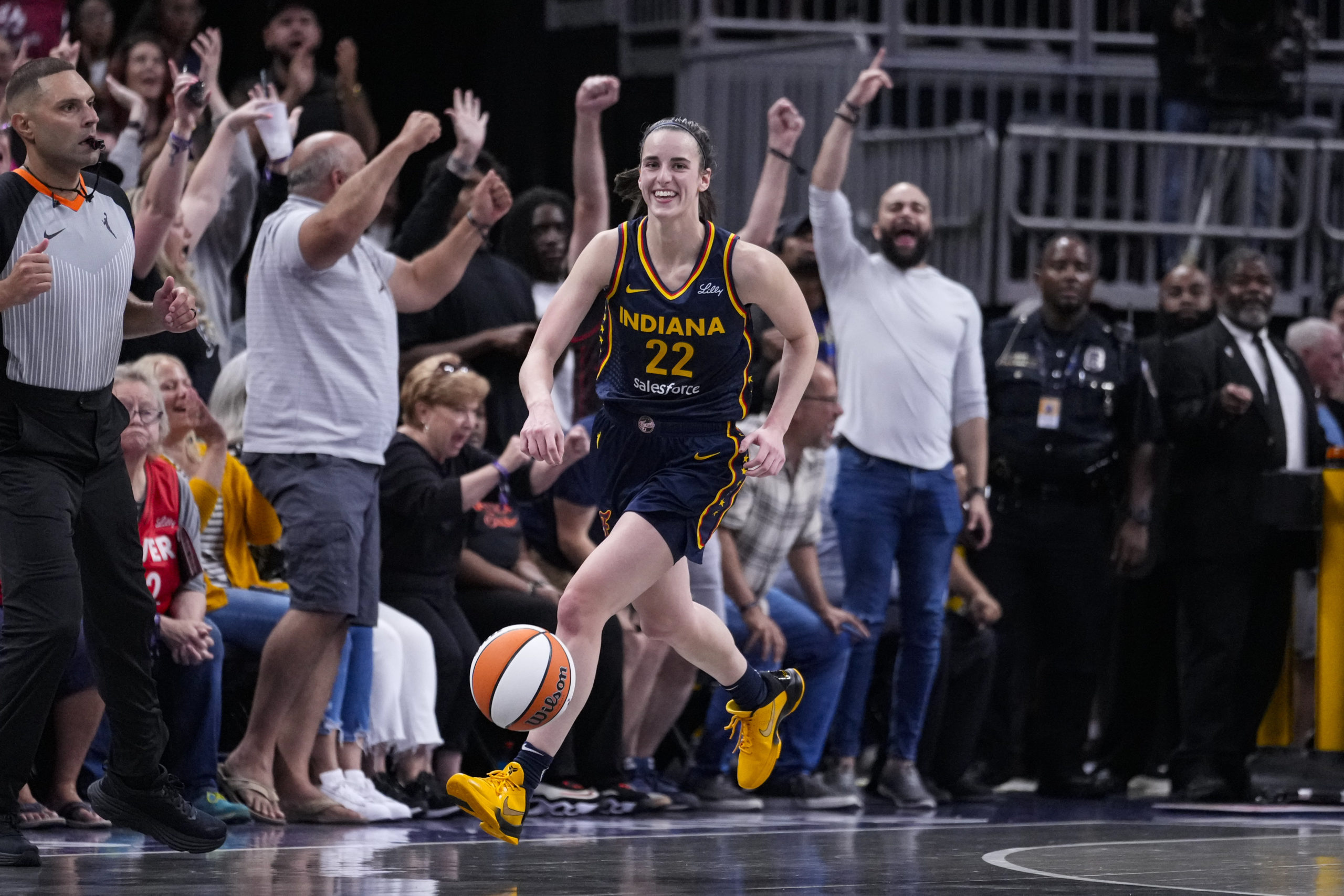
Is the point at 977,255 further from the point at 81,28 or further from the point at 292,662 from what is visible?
the point at 292,662

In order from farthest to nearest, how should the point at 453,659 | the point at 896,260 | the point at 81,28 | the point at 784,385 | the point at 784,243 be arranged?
the point at 81,28
the point at 784,243
the point at 896,260
the point at 453,659
the point at 784,385

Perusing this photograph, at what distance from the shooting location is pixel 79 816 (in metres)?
6.39

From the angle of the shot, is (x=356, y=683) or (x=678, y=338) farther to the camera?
(x=356, y=683)

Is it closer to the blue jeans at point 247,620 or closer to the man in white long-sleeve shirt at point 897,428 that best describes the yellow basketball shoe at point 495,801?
the blue jeans at point 247,620

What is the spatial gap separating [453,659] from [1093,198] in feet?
19.6

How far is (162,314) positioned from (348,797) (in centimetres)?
213

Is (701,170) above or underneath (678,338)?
above

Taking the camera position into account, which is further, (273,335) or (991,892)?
(273,335)

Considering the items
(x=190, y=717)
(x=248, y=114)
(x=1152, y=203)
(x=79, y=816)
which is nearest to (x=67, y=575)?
(x=190, y=717)

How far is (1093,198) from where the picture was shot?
38.5 ft

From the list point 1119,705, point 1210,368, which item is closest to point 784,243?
point 1210,368

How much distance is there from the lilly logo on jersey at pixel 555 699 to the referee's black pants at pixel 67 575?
1028mm

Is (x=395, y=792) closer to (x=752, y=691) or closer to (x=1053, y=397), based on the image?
(x=752, y=691)

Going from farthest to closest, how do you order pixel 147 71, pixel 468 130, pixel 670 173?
pixel 147 71, pixel 468 130, pixel 670 173
